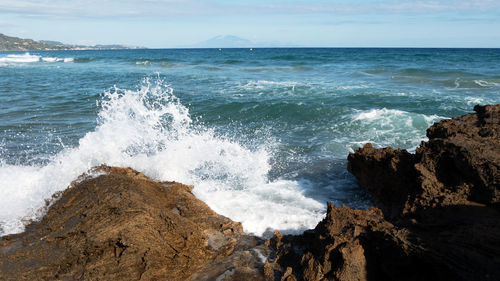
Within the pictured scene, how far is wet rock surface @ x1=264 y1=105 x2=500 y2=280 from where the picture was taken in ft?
9.46

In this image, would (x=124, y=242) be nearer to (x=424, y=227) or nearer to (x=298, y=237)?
(x=298, y=237)

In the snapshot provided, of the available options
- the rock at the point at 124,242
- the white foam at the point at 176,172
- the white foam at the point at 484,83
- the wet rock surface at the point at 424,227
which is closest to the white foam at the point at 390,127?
the white foam at the point at 176,172

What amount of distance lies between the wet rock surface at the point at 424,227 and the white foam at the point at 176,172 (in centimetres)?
106

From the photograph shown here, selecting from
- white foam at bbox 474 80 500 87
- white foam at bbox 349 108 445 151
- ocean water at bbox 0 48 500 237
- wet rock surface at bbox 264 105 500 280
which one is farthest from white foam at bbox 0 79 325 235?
white foam at bbox 474 80 500 87

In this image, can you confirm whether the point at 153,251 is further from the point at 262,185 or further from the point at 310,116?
the point at 310,116

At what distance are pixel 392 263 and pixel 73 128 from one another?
970 cm

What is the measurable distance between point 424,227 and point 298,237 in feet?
4.42

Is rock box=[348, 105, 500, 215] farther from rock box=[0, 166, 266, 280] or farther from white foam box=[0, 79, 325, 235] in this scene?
rock box=[0, 166, 266, 280]

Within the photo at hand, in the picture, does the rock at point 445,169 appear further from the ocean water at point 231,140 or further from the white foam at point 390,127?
the white foam at point 390,127

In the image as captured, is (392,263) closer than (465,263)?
No

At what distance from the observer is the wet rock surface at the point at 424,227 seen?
2.88m

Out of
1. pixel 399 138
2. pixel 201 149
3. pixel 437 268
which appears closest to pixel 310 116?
pixel 399 138

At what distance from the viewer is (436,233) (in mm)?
3172

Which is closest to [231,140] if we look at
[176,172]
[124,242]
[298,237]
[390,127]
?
[176,172]
